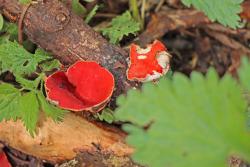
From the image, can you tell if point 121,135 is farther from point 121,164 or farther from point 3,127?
point 3,127

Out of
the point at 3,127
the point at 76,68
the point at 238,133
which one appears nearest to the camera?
the point at 238,133

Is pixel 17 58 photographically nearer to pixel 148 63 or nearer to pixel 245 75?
pixel 148 63

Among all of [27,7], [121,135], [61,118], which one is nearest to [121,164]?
[121,135]

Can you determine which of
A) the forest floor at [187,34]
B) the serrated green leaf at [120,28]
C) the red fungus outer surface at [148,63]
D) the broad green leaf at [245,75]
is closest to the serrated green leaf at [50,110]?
the red fungus outer surface at [148,63]

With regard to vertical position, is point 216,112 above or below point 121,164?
above

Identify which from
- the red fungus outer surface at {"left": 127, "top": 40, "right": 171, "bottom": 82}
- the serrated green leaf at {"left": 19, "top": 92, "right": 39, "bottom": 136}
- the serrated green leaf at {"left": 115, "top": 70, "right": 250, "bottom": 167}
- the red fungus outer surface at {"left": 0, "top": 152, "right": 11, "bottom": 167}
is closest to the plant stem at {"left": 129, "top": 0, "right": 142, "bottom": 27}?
the red fungus outer surface at {"left": 127, "top": 40, "right": 171, "bottom": 82}

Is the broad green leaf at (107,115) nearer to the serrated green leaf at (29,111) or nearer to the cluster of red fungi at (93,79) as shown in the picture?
the cluster of red fungi at (93,79)
